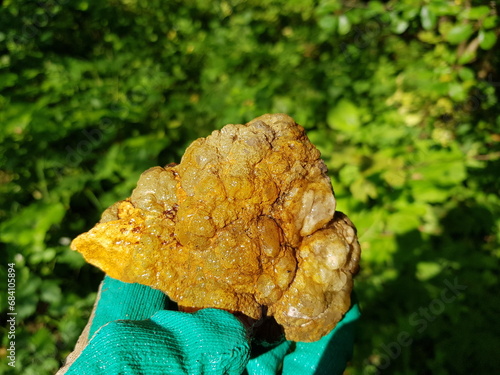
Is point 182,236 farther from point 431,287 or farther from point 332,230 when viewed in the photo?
point 431,287

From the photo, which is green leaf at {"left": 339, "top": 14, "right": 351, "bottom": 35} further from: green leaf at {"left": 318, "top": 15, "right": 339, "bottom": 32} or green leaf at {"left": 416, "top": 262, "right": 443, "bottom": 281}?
green leaf at {"left": 416, "top": 262, "right": 443, "bottom": 281}

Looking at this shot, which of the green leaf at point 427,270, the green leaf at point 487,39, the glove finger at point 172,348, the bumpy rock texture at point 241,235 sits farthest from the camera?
the green leaf at point 427,270

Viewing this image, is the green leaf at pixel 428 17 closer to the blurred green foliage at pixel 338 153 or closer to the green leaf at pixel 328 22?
the blurred green foliage at pixel 338 153

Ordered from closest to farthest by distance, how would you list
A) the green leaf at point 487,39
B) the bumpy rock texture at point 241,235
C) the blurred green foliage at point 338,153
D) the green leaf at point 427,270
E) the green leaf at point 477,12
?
the bumpy rock texture at point 241,235 < the green leaf at point 477,12 < the green leaf at point 487,39 < the blurred green foliage at point 338,153 < the green leaf at point 427,270

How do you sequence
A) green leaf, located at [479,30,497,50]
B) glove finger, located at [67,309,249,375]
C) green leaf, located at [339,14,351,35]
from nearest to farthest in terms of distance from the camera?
glove finger, located at [67,309,249,375] → green leaf, located at [479,30,497,50] → green leaf, located at [339,14,351,35]

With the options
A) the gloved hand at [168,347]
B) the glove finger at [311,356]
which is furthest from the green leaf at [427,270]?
the gloved hand at [168,347]

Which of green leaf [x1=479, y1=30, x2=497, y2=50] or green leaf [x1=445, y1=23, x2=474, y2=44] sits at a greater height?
green leaf [x1=445, y1=23, x2=474, y2=44]

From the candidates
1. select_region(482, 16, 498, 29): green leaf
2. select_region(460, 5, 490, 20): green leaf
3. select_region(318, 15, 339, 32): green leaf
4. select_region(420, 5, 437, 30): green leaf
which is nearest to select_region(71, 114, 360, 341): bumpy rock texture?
select_region(318, 15, 339, 32): green leaf

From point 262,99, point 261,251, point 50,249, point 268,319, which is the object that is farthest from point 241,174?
point 50,249
